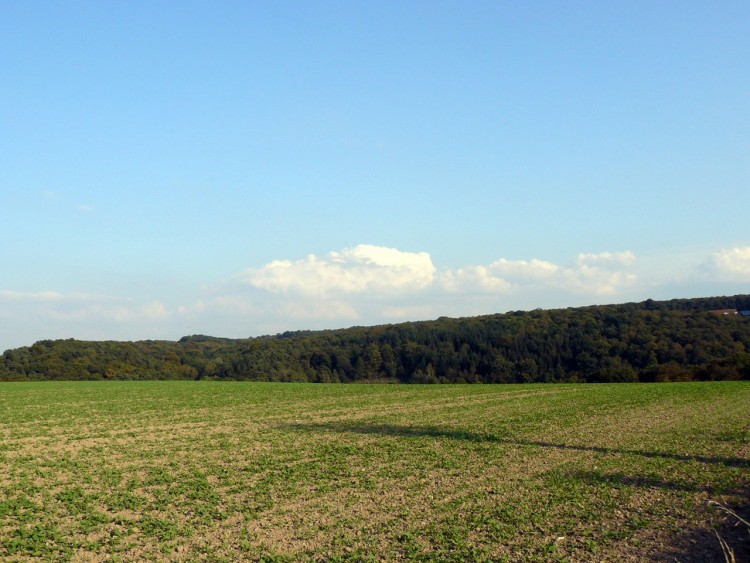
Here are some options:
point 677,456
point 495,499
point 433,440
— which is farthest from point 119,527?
point 677,456

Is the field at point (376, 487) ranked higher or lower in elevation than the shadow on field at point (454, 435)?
higher

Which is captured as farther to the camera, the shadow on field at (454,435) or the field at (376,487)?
the shadow on field at (454,435)

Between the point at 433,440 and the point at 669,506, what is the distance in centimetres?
863

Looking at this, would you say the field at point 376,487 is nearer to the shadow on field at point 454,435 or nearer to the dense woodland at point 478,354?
the shadow on field at point 454,435

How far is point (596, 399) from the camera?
3400 cm

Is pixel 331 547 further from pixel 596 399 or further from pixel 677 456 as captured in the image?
pixel 596 399

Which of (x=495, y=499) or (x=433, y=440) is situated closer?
(x=495, y=499)

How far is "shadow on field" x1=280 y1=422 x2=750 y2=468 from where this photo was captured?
49.2 feet

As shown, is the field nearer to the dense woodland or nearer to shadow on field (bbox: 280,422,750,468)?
shadow on field (bbox: 280,422,750,468)

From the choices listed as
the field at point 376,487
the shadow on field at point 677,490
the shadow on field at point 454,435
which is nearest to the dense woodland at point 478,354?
the shadow on field at point 454,435

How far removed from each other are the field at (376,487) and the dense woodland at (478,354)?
4602cm

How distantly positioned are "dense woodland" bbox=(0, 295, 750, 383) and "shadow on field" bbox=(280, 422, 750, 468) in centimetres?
4588

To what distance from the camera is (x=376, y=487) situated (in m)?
11.9

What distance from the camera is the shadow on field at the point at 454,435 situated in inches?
591
